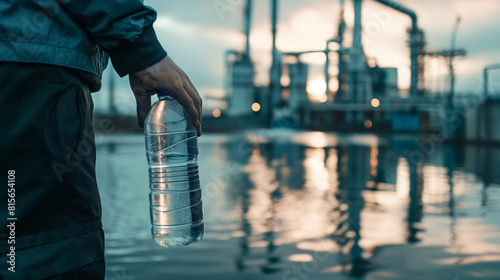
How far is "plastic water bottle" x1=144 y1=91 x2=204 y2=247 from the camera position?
2061 mm

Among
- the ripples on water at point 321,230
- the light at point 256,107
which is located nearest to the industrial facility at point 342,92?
the light at point 256,107

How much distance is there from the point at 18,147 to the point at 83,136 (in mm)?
186

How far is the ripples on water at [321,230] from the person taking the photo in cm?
438

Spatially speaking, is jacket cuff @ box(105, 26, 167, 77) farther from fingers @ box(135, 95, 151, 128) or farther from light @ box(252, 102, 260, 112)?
light @ box(252, 102, 260, 112)

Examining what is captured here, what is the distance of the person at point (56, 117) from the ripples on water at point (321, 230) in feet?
9.17

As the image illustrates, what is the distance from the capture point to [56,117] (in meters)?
1.44

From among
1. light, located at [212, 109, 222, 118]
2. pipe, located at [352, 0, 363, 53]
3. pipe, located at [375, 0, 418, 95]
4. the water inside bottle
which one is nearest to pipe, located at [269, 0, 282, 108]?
pipe, located at [352, 0, 363, 53]

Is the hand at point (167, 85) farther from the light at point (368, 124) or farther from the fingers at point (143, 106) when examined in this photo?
the light at point (368, 124)

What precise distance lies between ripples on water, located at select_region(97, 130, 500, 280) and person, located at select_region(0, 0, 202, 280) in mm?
2795

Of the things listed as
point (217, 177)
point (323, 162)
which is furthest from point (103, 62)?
point (323, 162)

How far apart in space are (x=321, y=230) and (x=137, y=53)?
15.5ft

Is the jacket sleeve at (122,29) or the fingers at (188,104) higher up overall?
the jacket sleeve at (122,29)

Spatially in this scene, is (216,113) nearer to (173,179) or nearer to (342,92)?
(342,92)

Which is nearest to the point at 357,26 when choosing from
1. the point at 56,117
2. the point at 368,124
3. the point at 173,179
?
the point at 368,124
